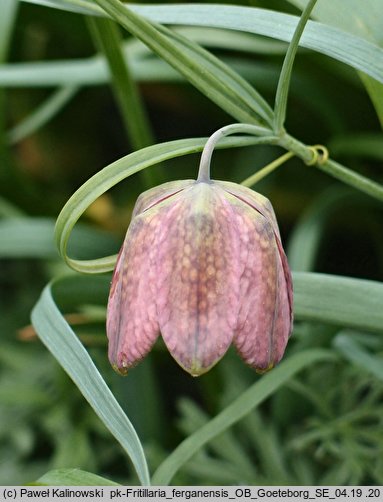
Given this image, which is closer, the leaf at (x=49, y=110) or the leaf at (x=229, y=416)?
the leaf at (x=229, y=416)

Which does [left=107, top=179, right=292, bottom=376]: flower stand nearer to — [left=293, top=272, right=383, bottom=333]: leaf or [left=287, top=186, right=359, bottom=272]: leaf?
[left=293, top=272, right=383, bottom=333]: leaf

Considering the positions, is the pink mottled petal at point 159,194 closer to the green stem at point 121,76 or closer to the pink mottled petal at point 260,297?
the pink mottled petal at point 260,297

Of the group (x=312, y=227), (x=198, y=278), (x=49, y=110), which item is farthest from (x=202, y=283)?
(x=49, y=110)

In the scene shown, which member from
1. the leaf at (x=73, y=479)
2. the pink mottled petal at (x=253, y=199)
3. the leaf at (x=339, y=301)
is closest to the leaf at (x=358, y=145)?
the leaf at (x=339, y=301)

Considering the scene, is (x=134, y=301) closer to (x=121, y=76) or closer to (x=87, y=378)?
(x=87, y=378)

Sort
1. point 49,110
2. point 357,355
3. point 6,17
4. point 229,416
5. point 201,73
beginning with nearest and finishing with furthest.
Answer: point 201,73
point 229,416
point 357,355
point 6,17
point 49,110

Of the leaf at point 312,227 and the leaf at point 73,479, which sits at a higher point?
the leaf at point 312,227

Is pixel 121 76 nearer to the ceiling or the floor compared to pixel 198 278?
nearer to the ceiling
